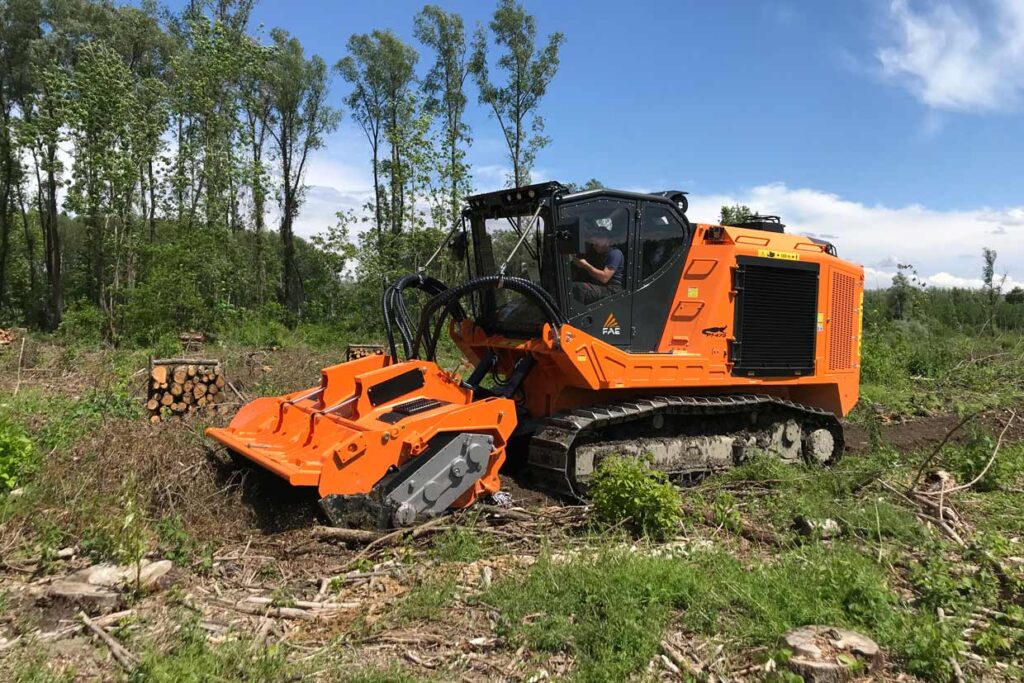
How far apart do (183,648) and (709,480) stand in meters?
4.70

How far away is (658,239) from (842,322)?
2914 millimetres

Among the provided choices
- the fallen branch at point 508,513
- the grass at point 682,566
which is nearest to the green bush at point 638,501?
the grass at point 682,566

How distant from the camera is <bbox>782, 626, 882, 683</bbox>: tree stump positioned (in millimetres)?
3336

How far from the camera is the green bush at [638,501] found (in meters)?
5.25

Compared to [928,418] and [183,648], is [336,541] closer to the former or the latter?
[183,648]

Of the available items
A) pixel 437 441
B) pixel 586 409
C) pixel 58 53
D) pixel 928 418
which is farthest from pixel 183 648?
pixel 58 53

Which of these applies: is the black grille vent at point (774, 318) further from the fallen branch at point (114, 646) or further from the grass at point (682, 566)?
the fallen branch at point (114, 646)

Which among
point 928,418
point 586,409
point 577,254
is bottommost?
point 928,418

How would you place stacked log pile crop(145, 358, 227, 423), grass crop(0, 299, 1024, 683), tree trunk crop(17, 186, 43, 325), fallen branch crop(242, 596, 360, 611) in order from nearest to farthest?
1. grass crop(0, 299, 1024, 683)
2. fallen branch crop(242, 596, 360, 611)
3. stacked log pile crop(145, 358, 227, 423)
4. tree trunk crop(17, 186, 43, 325)

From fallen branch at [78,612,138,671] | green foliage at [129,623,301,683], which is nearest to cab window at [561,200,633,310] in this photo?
green foliage at [129,623,301,683]

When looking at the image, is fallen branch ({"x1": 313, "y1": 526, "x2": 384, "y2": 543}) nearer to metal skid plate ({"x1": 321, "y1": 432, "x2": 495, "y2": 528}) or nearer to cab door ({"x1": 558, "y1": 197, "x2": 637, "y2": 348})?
metal skid plate ({"x1": 321, "y1": 432, "x2": 495, "y2": 528})

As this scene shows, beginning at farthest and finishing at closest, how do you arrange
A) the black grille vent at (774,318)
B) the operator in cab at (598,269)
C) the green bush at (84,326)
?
1. the green bush at (84,326)
2. the black grille vent at (774,318)
3. the operator in cab at (598,269)

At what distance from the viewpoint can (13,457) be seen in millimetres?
5684

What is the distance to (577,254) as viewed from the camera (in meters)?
6.41
